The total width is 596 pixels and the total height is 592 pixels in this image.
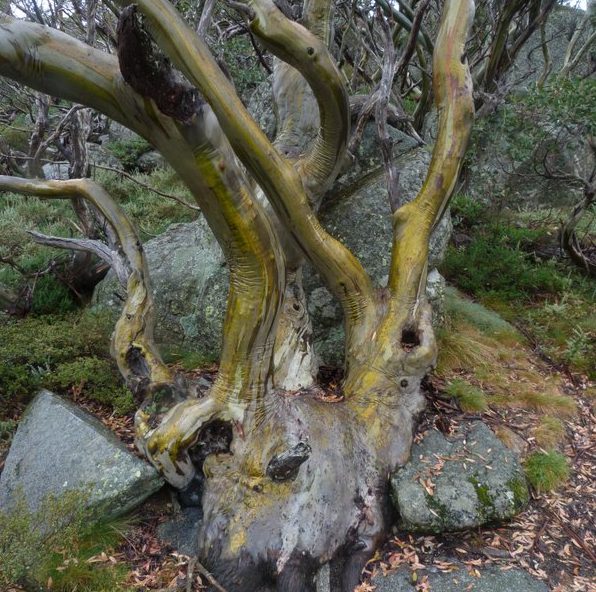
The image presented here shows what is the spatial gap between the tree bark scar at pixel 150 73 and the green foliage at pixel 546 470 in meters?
3.70

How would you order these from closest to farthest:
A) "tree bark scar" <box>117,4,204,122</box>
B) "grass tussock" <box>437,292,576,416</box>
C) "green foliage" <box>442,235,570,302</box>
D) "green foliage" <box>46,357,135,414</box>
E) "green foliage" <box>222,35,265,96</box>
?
"tree bark scar" <box>117,4,204,122</box>
"green foliage" <box>46,357,135,414</box>
"grass tussock" <box>437,292,576,416</box>
"green foliage" <box>442,235,570,302</box>
"green foliage" <box>222,35,265,96</box>

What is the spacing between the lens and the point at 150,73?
7.19 feet

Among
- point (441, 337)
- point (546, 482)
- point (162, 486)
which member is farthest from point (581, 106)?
point (162, 486)

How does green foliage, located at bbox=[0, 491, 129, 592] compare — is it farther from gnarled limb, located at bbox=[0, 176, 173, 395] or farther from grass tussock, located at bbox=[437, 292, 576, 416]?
grass tussock, located at bbox=[437, 292, 576, 416]

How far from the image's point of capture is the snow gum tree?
235cm

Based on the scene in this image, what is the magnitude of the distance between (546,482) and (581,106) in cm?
443

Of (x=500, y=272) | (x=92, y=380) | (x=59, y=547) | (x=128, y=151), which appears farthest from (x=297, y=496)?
(x=128, y=151)

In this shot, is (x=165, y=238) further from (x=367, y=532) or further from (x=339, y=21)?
(x=339, y=21)

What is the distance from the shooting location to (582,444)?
441 cm

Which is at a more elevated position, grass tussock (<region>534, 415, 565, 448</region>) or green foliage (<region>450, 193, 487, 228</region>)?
green foliage (<region>450, 193, 487, 228</region>)

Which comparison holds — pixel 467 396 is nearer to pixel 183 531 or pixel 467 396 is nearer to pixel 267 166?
pixel 183 531

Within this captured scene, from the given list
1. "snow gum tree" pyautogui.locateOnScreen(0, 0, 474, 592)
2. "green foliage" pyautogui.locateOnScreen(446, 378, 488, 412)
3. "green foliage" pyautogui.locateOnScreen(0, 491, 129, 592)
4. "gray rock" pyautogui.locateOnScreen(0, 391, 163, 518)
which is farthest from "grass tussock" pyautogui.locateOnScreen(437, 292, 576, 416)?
"green foliage" pyautogui.locateOnScreen(0, 491, 129, 592)

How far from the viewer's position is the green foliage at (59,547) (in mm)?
2562

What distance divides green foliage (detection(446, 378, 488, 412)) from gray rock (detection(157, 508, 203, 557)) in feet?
8.37
